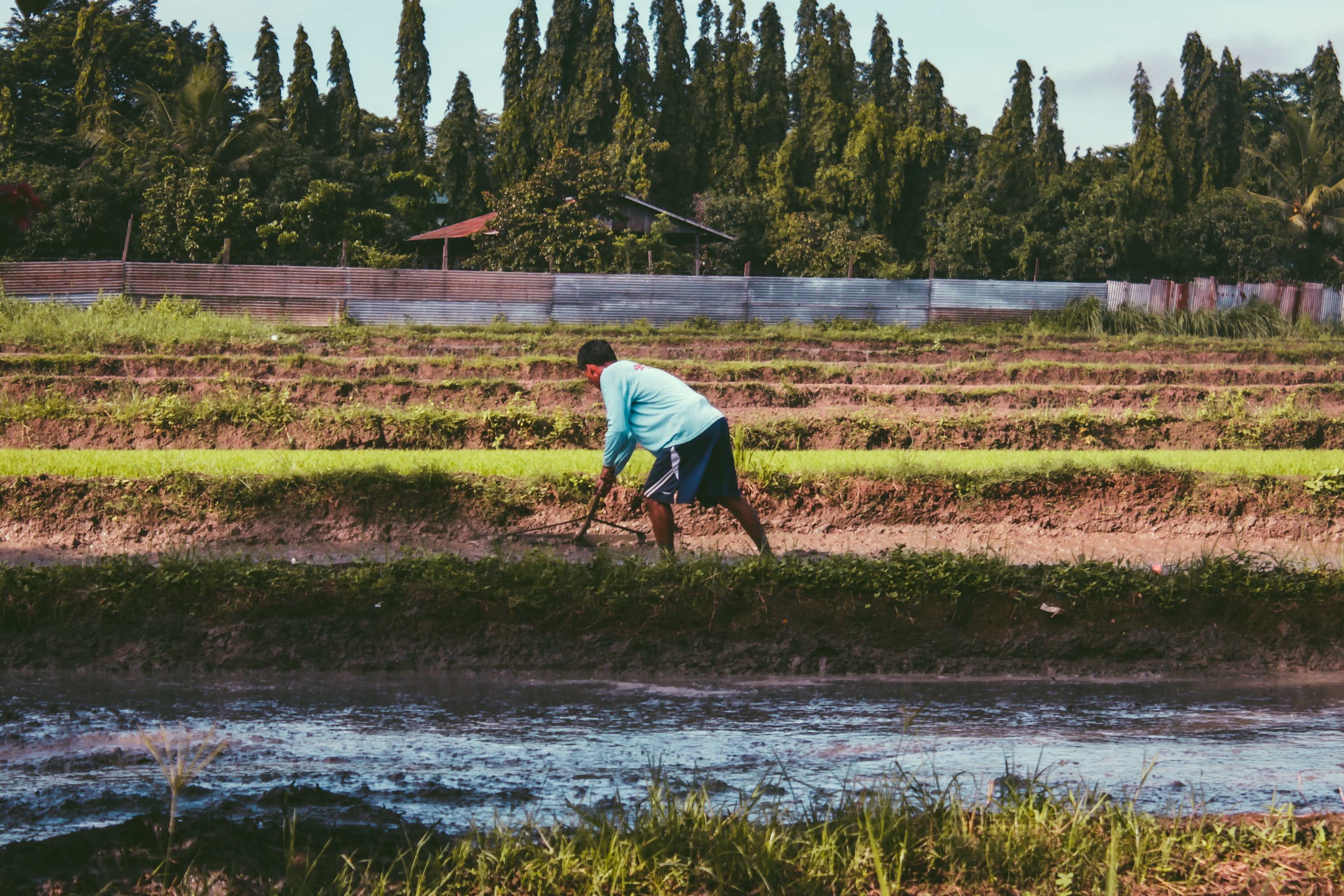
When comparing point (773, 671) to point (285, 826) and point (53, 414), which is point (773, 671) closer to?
point (285, 826)

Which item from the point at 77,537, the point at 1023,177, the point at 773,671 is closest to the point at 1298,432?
the point at 773,671

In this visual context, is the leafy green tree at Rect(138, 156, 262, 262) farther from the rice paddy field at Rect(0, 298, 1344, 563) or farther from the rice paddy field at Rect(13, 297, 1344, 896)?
the rice paddy field at Rect(13, 297, 1344, 896)

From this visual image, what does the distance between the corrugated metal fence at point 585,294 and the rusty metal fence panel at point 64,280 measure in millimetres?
Answer: 23

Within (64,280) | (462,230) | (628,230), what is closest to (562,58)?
(462,230)

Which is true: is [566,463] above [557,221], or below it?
below

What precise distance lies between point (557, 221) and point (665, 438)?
22.9 meters

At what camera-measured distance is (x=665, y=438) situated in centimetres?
685

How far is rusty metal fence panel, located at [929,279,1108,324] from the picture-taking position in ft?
91.5

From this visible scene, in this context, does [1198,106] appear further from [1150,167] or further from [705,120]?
[705,120]

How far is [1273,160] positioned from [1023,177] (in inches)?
387

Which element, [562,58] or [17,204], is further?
[562,58]

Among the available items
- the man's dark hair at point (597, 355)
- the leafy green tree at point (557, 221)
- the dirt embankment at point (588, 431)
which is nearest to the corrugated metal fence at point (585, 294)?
the leafy green tree at point (557, 221)

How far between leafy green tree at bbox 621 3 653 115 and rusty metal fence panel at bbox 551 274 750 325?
14.6 metres

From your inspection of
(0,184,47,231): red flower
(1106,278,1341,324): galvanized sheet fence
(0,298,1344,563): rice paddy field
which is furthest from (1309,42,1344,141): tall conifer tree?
(0,184,47,231): red flower
